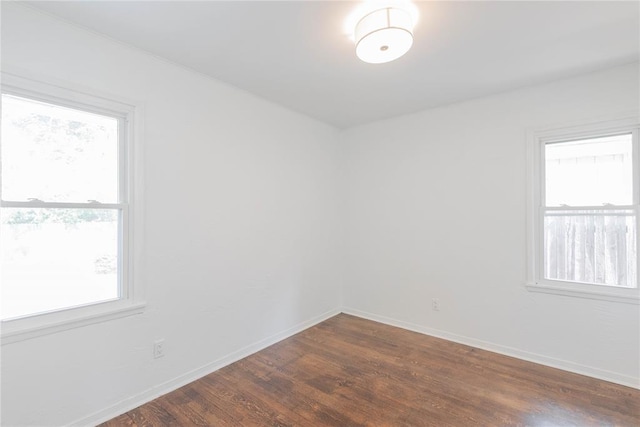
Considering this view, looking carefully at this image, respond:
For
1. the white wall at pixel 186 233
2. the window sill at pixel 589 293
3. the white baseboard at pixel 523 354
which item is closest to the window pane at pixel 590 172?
the window sill at pixel 589 293

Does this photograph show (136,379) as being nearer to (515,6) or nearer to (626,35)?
(515,6)

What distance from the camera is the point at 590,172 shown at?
258 cm

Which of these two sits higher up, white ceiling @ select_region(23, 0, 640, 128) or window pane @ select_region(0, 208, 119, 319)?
white ceiling @ select_region(23, 0, 640, 128)

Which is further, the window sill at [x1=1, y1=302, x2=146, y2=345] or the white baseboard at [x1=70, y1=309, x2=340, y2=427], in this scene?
the white baseboard at [x1=70, y1=309, x2=340, y2=427]

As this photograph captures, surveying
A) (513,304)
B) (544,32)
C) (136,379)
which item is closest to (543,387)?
(513,304)

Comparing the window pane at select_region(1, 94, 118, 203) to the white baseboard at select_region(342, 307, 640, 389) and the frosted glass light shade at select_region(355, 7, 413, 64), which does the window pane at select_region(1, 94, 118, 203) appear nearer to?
the frosted glass light shade at select_region(355, 7, 413, 64)

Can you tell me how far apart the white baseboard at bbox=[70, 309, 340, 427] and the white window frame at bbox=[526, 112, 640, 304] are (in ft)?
8.52

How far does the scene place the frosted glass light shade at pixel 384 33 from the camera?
65.7 inches

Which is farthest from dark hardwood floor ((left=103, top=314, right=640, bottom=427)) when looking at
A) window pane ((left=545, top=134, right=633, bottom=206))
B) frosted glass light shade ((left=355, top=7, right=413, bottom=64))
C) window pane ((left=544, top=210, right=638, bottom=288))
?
frosted glass light shade ((left=355, top=7, right=413, bottom=64))

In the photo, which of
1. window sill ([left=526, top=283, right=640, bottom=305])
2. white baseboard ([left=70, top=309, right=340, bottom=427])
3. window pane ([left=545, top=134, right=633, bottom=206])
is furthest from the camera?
window pane ([left=545, top=134, right=633, bottom=206])

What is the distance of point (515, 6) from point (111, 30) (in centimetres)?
256

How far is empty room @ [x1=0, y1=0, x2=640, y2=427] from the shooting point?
1.76m

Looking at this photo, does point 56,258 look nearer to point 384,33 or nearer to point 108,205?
point 108,205

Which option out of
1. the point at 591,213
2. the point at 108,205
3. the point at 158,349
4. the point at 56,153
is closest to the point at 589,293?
the point at 591,213
